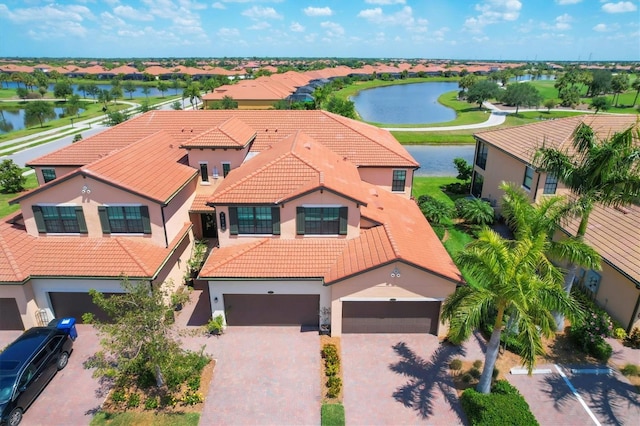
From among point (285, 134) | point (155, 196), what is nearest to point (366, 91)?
point (285, 134)

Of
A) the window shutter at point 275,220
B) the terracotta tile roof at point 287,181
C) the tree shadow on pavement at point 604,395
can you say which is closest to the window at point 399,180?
the terracotta tile roof at point 287,181

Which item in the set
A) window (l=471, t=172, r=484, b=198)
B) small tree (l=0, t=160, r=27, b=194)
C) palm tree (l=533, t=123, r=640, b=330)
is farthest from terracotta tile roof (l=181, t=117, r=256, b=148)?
small tree (l=0, t=160, r=27, b=194)

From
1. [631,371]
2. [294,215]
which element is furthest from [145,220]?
[631,371]

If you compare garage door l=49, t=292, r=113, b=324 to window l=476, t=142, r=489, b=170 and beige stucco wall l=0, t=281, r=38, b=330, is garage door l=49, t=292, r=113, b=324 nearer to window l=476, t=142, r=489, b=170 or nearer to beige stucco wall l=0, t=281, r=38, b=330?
beige stucco wall l=0, t=281, r=38, b=330

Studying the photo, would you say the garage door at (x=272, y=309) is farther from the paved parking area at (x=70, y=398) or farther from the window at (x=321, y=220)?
the paved parking area at (x=70, y=398)

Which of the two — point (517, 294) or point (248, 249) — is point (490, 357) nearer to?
point (517, 294)

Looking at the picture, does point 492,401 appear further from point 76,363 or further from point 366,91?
point 366,91
